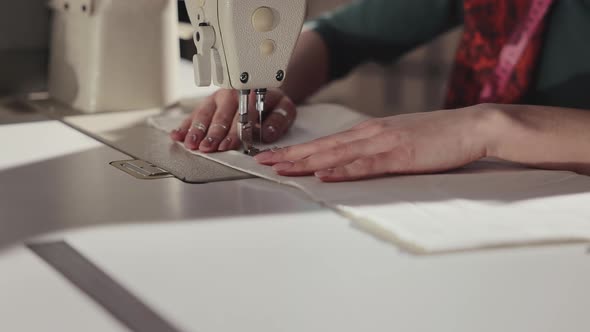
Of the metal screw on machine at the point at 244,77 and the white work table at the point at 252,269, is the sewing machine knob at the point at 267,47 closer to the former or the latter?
the metal screw on machine at the point at 244,77

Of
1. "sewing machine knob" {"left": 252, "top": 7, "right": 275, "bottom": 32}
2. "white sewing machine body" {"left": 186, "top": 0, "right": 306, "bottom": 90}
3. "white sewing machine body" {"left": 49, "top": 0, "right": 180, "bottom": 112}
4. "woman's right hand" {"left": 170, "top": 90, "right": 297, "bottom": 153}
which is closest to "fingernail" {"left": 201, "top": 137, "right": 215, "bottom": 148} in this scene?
"woman's right hand" {"left": 170, "top": 90, "right": 297, "bottom": 153}

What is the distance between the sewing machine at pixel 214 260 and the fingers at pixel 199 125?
0.12 feet

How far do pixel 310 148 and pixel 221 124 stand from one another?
21cm

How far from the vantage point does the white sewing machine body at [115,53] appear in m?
1.58

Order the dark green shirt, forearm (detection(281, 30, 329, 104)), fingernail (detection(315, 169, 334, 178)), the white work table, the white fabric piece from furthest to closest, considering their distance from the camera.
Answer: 1. the dark green shirt
2. forearm (detection(281, 30, 329, 104))
3. fingernail (detection(315, 169, 334, 178))
4. the white fabric piece
5. the white work table

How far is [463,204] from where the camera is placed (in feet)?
3.35

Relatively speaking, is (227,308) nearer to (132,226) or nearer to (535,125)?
(132,226)

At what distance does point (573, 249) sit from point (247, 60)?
51 centimetres

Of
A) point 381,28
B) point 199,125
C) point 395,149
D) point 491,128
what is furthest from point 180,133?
point 381,28

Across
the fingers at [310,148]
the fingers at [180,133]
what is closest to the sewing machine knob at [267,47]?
the fingers at [310,148]

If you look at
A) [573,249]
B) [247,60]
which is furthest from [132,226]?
[573,249]

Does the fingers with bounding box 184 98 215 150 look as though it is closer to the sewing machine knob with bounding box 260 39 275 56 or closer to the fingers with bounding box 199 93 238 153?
the fingers with bounding box 199 93 238 153

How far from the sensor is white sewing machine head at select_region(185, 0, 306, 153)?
3.85 feet

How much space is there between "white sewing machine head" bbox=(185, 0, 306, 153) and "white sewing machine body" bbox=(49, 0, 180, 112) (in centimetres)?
38
